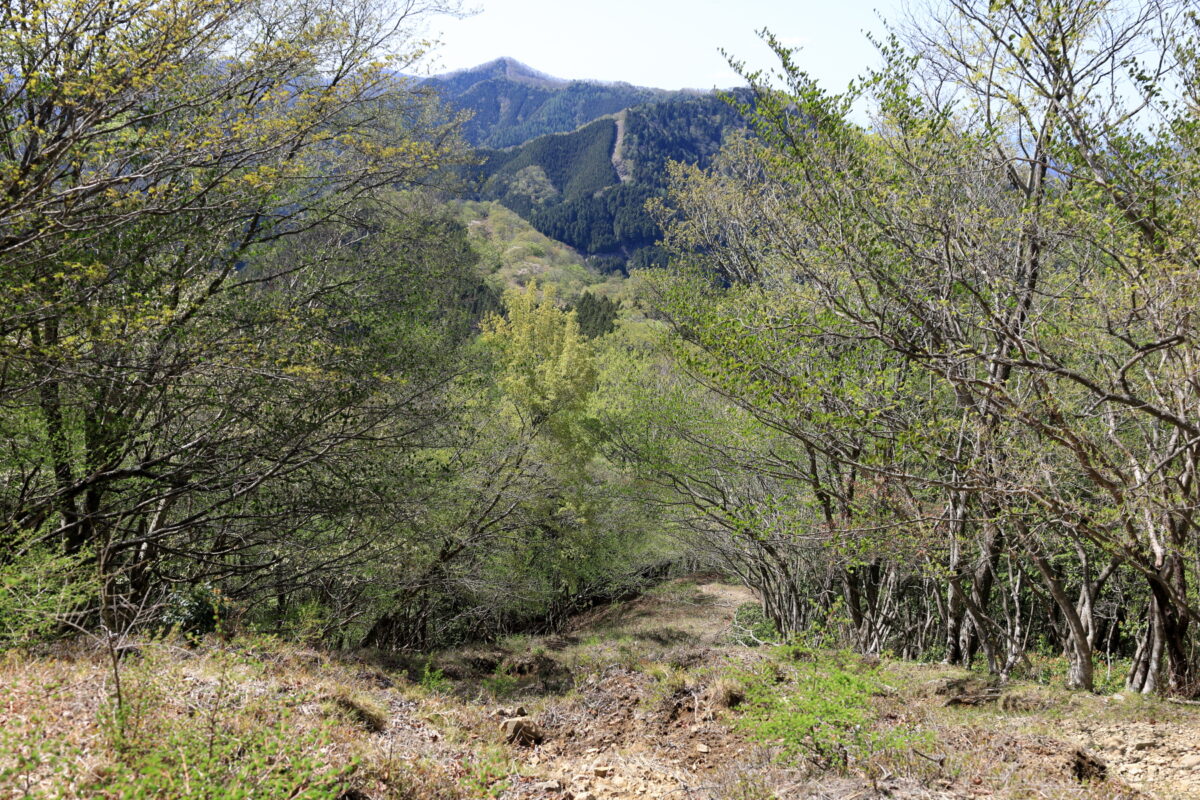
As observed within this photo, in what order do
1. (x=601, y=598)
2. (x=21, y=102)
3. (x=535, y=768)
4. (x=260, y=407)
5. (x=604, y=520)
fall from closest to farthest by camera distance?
(x=21, y=102) → (x=535, y=768) → (x=260, y=407) → (x=604, y=520) → (x=601, y=598)

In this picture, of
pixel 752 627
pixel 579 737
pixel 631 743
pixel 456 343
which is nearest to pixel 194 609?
pixel 456 343

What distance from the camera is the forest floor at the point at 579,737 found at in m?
3.55

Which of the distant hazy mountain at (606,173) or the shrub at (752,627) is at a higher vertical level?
the distant hazy mountain at (606,173)

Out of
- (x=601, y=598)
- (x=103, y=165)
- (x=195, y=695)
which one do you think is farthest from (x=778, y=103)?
(x=601, y=598)

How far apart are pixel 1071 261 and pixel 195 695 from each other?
8.60 meters

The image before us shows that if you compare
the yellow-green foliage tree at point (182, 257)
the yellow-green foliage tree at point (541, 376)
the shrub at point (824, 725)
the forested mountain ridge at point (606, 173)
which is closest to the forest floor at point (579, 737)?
the shrub at point (824, 725)

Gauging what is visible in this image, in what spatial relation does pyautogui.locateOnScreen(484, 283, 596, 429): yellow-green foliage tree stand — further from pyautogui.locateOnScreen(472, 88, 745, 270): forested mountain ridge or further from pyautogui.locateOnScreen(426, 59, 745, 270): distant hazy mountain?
pyautogui.locateOnScreen(426, 59, 745, 270): distant hazy mountain

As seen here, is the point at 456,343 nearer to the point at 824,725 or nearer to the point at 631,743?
the point at 631,743

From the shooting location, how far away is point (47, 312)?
5773 mm

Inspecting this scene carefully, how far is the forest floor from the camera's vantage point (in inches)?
140

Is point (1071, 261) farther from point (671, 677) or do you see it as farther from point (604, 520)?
point (604, 520)

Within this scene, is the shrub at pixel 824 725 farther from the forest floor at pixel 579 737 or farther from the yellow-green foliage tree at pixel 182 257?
the yellow-green foliage tree at pixel 182 257

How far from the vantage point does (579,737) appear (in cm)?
686

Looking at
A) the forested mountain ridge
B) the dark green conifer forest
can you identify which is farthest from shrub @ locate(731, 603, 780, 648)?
the forested mountain ridge
